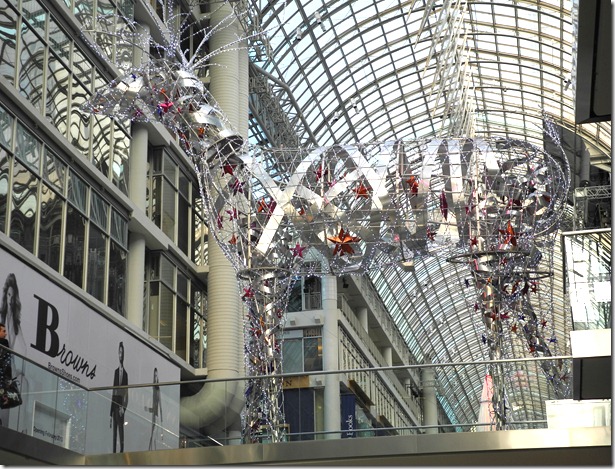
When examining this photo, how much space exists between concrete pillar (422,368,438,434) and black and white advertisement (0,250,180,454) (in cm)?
401

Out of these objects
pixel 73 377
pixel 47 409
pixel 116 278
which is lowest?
pixel 47 409

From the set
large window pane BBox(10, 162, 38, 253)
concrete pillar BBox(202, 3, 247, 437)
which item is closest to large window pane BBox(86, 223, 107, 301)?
large window pane BBox(10, 162, 38, 253)

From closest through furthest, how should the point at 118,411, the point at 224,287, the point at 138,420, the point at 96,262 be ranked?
the point at 118,411, the point at 138,420, the point at 96,262, the point at 224,287

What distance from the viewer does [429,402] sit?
1750 centimetres

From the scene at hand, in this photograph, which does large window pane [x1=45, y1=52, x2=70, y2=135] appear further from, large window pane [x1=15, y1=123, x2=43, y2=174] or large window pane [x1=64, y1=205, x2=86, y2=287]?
large window pane [x1=64, y1=205, x2=86, y2=287]

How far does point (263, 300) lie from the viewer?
57.9ft

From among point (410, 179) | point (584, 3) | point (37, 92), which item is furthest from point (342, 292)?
point (584, 3)

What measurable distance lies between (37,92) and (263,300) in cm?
709

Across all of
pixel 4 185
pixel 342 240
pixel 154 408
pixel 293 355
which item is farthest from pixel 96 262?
pixel 293 355

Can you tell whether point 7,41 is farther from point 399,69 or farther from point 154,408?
point 399,69

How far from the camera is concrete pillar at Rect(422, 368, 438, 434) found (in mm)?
17125

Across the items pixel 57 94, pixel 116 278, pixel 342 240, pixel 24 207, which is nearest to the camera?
pixel 342 240

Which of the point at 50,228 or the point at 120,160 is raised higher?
the point at 120,160

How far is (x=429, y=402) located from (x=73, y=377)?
7353 mm
